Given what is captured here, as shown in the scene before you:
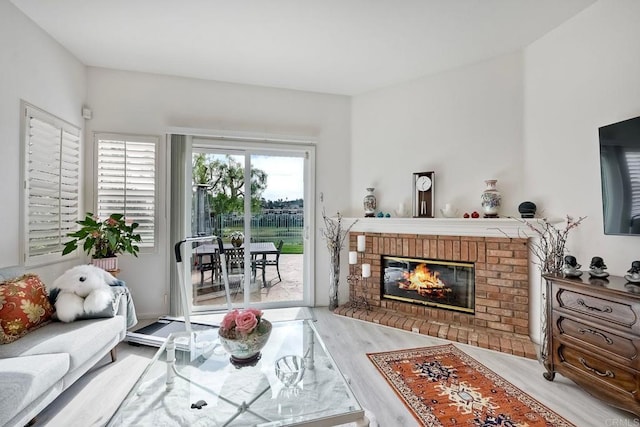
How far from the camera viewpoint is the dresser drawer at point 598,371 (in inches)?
69.3

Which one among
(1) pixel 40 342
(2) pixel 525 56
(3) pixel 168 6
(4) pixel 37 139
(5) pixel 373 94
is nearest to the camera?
(1) pixel 40 342

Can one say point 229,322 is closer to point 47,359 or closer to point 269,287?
point 47,359

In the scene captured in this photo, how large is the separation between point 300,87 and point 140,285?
126 inches

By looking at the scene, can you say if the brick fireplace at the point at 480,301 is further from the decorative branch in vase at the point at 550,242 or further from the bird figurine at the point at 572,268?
the bird figurine at the point at 572,268

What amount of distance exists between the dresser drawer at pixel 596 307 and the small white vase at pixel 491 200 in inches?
40.7

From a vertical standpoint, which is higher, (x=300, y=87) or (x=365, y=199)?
(x=300, y=87)

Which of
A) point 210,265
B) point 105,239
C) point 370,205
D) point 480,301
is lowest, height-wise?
point 480,301

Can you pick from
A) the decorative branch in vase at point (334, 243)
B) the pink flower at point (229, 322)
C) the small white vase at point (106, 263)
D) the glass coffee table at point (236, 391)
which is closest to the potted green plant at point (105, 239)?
the small white vase at point (106, 263)

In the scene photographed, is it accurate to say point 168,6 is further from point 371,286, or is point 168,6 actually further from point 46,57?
point 371,286

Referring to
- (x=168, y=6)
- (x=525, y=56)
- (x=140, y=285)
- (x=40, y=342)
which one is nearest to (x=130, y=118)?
(x=168, y=6)

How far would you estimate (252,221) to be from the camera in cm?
390

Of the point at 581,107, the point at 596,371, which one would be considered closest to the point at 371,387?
the point at 596,371

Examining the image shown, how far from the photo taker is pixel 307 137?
12.7ft

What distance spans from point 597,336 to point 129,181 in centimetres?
453
